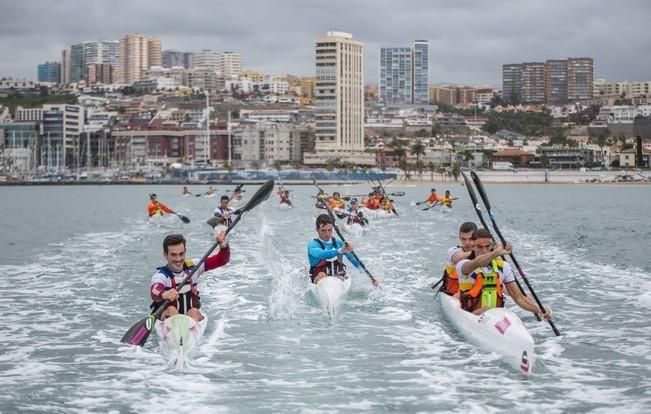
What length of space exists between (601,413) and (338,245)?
7.07m

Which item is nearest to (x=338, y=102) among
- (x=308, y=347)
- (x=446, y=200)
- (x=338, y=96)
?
(x=338, y=96)

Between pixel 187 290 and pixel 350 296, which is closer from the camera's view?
pixel 187 290

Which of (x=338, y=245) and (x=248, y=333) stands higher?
(x=338, y=245)

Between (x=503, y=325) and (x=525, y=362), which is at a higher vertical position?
(x=503, y=325)

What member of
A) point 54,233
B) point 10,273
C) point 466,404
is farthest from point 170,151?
point 466,404

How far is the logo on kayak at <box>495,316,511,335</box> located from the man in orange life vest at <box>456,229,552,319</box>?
27.7 inches

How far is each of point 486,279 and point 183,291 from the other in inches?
152

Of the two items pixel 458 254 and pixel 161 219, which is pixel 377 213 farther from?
pixel 458 254

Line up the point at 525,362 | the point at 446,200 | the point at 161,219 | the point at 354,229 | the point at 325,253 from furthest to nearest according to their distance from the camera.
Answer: the point at 446,200 < the point at 161,219 < the point at 354,229 < the point at 325,253 < the point at 525,362

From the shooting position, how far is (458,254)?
479 inches

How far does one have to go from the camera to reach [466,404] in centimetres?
868

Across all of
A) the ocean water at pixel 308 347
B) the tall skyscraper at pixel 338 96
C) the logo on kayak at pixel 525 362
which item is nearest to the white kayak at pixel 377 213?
the ocean water at pixel 308 347

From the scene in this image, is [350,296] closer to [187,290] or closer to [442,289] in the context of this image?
[442,289]

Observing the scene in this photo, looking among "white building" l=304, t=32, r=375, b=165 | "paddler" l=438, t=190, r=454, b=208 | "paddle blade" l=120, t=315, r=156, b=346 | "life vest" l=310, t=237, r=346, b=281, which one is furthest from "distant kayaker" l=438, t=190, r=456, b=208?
"white building" l=304, t=32, r=375, b=165
